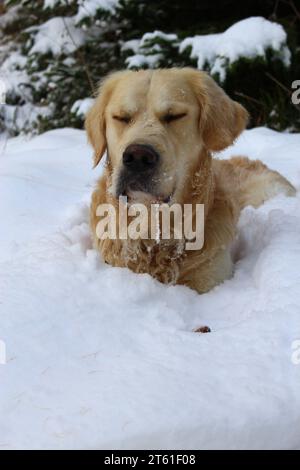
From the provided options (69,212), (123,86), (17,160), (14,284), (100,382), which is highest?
(123,86)

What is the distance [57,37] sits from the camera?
23.1 ft

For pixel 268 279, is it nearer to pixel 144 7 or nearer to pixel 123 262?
pixel 123 262

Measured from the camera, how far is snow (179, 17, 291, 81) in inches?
206

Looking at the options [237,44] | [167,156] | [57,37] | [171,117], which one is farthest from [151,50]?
[167,156]

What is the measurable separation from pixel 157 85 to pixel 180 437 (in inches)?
73.0

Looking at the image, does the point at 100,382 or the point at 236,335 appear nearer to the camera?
the point at 100,382

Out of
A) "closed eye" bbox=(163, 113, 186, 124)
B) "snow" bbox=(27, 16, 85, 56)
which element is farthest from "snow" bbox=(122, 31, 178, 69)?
"closed eye" bbox=(163, 113, 186, 124)

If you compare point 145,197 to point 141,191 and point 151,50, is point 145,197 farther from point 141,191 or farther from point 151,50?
point 151,50

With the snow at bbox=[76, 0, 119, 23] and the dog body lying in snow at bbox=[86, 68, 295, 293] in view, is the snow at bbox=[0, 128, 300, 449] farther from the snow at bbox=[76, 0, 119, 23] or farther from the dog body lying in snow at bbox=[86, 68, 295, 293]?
the snow at bbox=[76, 0, 119, 23]

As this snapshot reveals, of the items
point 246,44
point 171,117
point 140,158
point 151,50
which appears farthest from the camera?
point 151,50

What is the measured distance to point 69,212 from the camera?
359 cm

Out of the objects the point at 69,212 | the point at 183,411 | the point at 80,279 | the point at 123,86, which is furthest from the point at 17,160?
the point at 183,411

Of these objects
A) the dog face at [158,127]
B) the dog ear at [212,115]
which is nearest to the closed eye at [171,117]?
the dog face at [158,127]

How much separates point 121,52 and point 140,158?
4.94 metres
